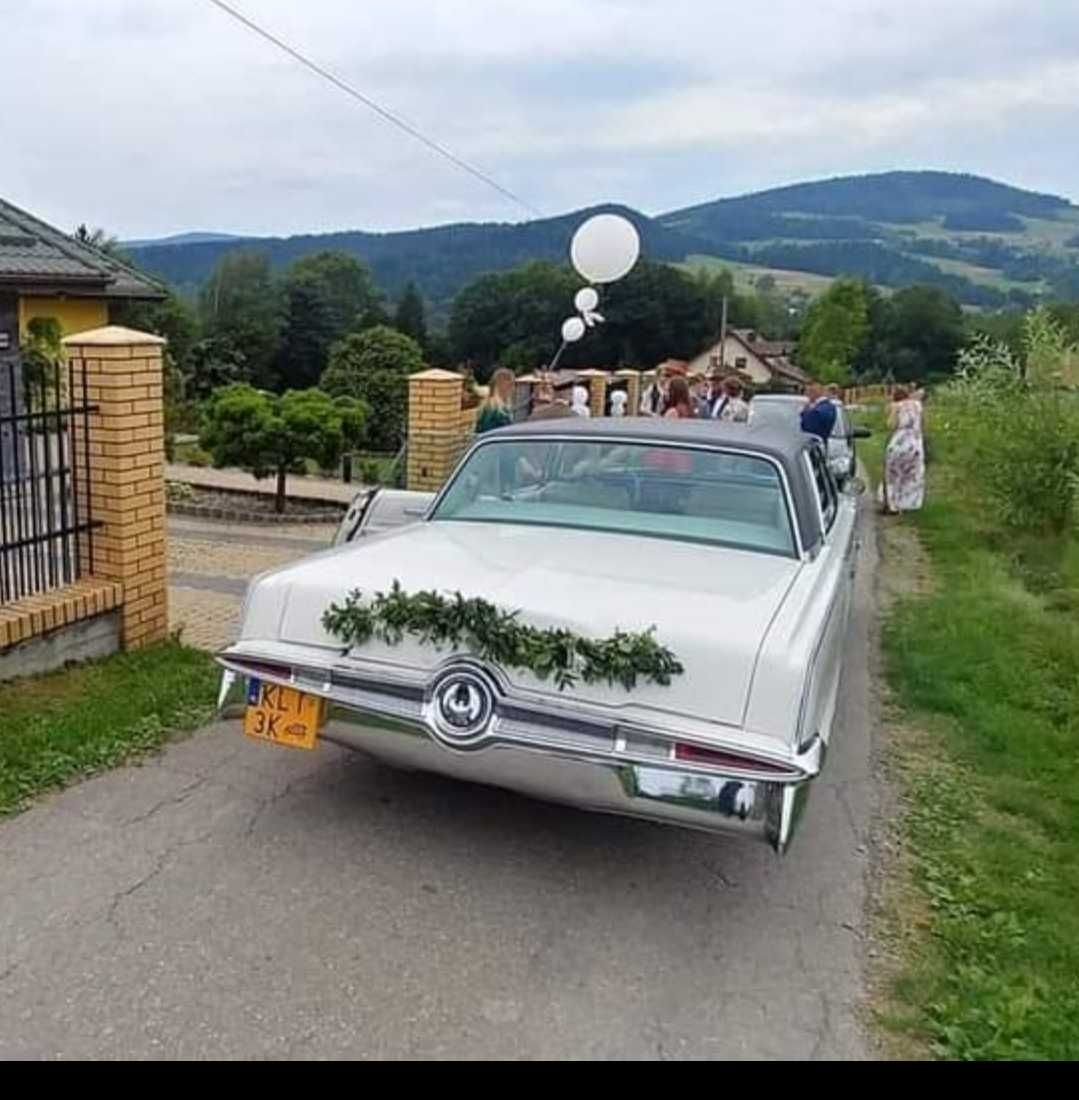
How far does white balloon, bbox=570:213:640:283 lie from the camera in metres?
12.4

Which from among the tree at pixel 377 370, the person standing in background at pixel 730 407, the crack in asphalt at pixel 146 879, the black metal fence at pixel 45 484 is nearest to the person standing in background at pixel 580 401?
the person standing in background at pixel 730 407

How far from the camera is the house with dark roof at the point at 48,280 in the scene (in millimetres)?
12109

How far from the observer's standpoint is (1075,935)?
308 centimetres

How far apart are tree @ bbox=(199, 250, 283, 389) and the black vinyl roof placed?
61.0m

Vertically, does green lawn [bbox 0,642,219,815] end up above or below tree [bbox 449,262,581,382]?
below

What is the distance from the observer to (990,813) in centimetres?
401

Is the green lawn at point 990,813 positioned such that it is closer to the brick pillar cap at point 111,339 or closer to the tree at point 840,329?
the brick pillar cap at point 111,339

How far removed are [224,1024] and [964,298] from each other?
87.8m

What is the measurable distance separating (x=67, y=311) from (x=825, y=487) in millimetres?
11138

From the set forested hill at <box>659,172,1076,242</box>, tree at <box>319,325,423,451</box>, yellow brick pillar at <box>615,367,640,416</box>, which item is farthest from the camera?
forested hill at <box>659,172,1076,242</box>

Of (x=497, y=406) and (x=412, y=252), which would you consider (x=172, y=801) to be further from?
(x=412, y=252)

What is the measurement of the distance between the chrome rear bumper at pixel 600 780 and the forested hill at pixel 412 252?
6043 cm

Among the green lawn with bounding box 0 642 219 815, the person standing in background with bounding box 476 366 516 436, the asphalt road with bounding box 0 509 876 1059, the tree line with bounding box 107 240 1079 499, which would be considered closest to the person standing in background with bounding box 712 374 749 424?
the person standing in background with bounding box 476 366 516 436

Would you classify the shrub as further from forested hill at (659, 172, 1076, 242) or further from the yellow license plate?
forested hill at (659, 172, 1076, 242)
